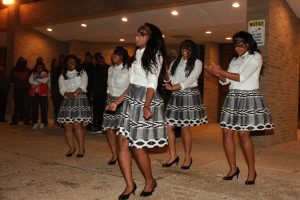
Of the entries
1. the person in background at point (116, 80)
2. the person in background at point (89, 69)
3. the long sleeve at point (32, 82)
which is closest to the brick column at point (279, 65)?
the person in background at point (116, 80)

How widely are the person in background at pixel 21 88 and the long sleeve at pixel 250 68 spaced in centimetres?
718

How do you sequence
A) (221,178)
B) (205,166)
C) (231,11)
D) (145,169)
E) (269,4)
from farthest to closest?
(231,11) < (269,4) < (205,166) < (221,178) < (145,169)

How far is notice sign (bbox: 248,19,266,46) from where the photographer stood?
22.4 ft

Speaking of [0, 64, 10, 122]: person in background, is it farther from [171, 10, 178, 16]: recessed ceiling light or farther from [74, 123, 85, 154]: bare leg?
[74, 123, 85, 154]: bare leg

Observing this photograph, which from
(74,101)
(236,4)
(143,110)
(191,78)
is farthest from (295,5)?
(143,110)

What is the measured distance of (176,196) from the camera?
12.1 feet

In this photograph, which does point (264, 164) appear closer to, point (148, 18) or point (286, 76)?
point (286, 76)

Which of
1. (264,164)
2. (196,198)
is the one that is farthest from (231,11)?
(196,198)

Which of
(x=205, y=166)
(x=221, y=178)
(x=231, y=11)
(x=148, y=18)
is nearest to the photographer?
(x=221, y=178)

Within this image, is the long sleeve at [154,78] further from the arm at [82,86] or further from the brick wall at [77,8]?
the brick wall at [77,8]

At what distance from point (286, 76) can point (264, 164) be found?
3.01 m

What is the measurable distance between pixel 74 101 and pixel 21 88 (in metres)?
5.17

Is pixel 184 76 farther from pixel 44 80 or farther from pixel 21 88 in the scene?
pixel 21 88

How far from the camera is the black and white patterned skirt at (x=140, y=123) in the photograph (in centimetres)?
345
